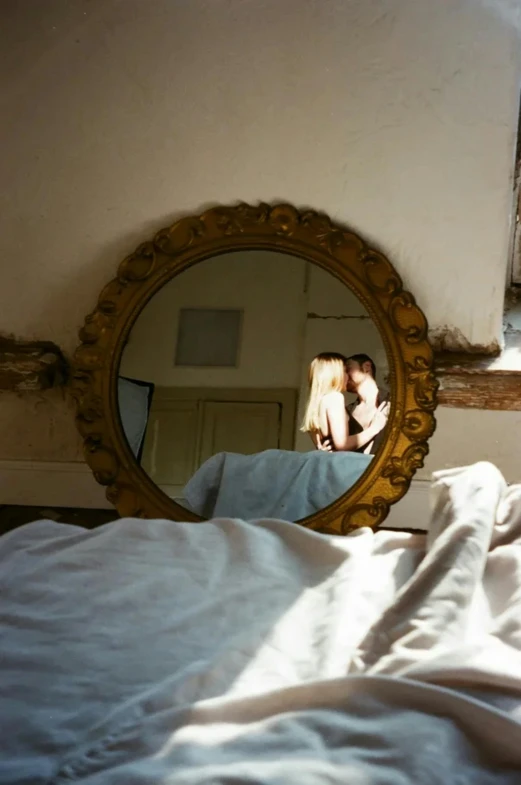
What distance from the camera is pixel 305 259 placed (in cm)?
169

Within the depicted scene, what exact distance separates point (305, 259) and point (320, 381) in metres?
0.28

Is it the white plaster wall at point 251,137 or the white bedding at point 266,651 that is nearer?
the white bedding at point 266,651

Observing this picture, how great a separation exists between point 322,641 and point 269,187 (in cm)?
116

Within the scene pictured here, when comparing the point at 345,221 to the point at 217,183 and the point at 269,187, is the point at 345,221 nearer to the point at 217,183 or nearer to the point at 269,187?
the point at 269,187

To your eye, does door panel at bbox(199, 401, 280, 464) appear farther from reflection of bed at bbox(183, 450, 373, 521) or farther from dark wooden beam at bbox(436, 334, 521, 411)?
dark wooden beam at bbox(436, 334, 521, 411)

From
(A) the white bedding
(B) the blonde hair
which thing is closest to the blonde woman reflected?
(B) the blonde hair

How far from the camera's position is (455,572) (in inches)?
34.8

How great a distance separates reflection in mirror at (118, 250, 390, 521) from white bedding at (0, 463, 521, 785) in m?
0.49

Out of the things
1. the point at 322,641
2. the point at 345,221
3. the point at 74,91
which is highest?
the point at 74,91

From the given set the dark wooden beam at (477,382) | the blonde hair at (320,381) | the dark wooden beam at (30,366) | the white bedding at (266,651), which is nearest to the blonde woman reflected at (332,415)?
the blonde hair at (320,381)

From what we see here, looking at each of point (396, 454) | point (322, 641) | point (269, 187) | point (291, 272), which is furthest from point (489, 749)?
point (269, 187)

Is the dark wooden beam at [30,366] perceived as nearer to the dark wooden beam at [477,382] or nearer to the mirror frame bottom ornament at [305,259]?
the mirror frame bottom ornament at [305,259]

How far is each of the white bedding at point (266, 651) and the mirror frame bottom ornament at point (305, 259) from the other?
1.60 ft

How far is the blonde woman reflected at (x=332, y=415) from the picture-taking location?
1.66 m
